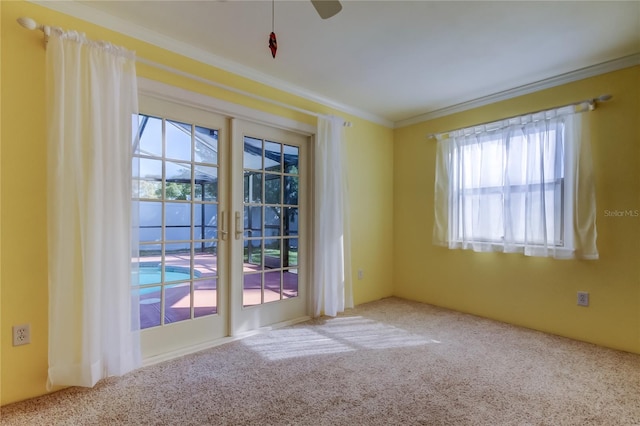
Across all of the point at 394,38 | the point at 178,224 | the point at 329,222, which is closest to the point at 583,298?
the point at 329,222

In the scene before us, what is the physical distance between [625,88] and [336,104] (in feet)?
8.30

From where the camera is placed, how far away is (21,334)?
1.79 meters

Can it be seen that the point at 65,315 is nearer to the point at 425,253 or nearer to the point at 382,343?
the point at 382,343

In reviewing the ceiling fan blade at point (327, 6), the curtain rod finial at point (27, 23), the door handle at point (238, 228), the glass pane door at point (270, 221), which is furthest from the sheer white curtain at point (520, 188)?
the curtain rod finial at point (27, 23)

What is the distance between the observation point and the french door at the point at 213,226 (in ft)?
7.66

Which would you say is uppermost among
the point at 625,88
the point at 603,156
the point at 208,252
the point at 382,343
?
the point at 625,88

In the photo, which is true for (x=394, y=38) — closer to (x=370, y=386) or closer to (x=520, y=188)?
(x=520, y=188)

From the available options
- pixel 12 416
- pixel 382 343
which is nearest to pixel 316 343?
pixel 382 343

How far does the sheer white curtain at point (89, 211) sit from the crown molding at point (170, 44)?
0.24 m

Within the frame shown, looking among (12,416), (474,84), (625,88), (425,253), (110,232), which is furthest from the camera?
(425,253)

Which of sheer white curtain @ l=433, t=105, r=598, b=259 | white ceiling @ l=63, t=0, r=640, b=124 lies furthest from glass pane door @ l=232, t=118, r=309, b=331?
sheer white curtain @ l=433, t=105, r=598, b=259

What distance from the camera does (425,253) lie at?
3896mm

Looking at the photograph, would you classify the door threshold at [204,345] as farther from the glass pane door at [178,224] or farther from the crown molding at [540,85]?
the crown molding at [540,85]

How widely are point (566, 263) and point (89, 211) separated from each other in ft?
12.3
